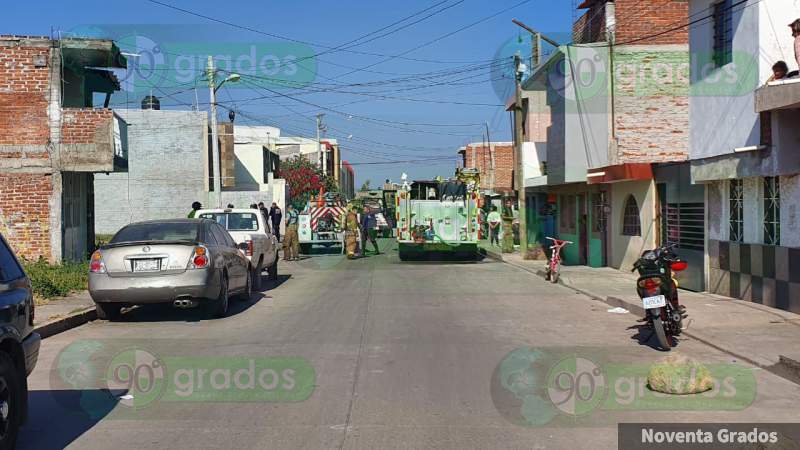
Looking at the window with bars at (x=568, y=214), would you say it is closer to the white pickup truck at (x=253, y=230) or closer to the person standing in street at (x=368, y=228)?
the person standing in street at (x=368, y=228)

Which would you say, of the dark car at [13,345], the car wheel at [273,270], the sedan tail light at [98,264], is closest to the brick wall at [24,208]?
the car wheel at [273,270]

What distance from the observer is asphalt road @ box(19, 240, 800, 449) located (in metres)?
6.28

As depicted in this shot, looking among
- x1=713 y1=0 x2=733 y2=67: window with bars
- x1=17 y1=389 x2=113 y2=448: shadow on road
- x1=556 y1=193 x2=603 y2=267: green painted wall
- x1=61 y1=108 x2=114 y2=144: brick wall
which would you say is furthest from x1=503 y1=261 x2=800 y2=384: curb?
x1=61 y1=108 x2=114 y2=144: brick wall

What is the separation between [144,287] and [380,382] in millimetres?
5460

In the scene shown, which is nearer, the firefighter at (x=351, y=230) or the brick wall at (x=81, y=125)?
the brick wall at (x=81, y=125)

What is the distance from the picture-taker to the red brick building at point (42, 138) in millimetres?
19281

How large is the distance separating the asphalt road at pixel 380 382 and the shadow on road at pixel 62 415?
0.02m

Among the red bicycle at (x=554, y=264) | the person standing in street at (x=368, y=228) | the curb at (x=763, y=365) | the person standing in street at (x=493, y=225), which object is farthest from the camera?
the person standing in street at (x=493, y=225)

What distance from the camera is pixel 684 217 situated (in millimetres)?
17984

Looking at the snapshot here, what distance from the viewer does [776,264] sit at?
12.9m

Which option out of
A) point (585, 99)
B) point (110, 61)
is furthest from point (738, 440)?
point (585, 99)

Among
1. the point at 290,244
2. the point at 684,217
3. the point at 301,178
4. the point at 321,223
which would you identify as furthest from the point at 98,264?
the point at 301,178

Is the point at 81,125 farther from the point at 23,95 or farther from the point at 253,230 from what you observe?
the point at 253,230

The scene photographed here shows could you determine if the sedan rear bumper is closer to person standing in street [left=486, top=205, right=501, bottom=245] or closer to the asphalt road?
the asphalt road
